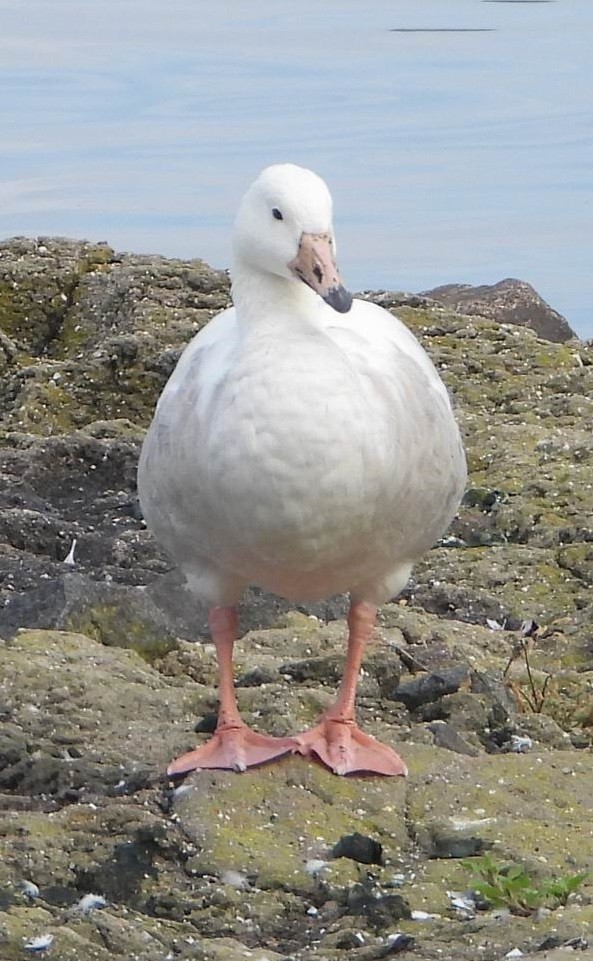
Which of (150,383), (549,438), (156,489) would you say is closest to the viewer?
(156,489)

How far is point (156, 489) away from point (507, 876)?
5.85ft

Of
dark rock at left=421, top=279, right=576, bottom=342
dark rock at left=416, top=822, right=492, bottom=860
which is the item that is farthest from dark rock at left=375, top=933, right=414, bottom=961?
dark rock at left=421, top=279, right=576, bottom=342

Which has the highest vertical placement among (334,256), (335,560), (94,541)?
(334,256)

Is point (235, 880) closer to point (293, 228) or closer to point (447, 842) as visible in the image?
point (447, 842)

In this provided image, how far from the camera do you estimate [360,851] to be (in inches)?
200

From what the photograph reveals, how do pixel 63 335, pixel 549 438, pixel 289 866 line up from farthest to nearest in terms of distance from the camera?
1. pixel 63 335
2. pixel 549 438
3. pixel 289 866

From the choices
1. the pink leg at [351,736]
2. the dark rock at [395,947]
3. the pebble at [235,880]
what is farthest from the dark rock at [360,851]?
the dark rock at [395,947]

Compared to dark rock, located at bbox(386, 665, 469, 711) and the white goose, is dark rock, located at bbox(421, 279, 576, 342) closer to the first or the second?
dark rock, located at bbox(386, 665, 469, 711)

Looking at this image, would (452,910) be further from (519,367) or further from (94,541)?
(519,367)

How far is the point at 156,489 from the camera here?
5.91 metres

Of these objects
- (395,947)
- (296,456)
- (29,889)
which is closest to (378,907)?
(395,947)

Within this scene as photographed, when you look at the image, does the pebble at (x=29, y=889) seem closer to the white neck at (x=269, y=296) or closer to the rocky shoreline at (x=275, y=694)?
the rocky shoreline at (x=275, y=694)

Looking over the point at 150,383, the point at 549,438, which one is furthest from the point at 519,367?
the point at 150,383

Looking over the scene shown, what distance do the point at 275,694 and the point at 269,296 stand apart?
1.46m
